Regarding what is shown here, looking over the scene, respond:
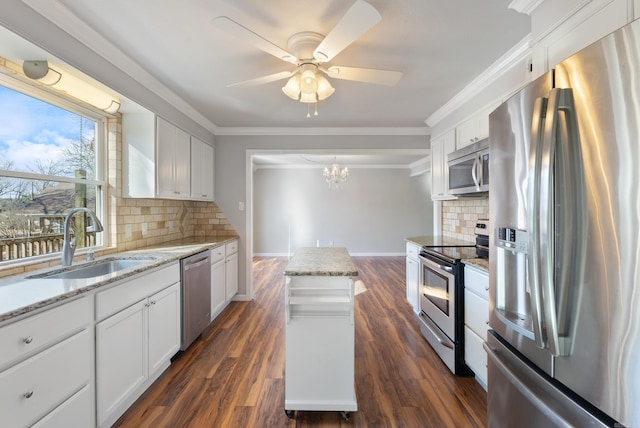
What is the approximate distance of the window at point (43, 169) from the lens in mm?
1765

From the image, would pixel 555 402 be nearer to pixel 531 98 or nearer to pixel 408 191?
pixel 531 98

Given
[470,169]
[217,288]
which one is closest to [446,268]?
[470,169]

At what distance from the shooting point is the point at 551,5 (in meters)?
1.37

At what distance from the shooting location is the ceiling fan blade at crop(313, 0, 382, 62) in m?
1.23

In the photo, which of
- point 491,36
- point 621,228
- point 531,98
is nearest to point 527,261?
point 621,228

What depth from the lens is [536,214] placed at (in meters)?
0.92

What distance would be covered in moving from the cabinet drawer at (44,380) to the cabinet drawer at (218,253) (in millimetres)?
1644

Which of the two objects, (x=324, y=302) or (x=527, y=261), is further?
(x=324, y=302)

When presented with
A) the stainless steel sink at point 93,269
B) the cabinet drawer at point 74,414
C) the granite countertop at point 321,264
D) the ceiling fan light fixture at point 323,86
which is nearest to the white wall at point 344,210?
the granite countertop at point 321,264

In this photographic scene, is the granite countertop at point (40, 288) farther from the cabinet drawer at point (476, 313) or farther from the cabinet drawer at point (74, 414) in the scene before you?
the cabinet drawer at point (476, 313)

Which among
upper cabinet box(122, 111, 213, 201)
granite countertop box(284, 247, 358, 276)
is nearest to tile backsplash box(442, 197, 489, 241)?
granite countertop box(284, 247, 358, 276)

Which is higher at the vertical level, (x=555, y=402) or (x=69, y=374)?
(x=555, y=402)

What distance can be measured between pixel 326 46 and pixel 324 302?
58.5 inches

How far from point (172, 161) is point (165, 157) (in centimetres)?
12
